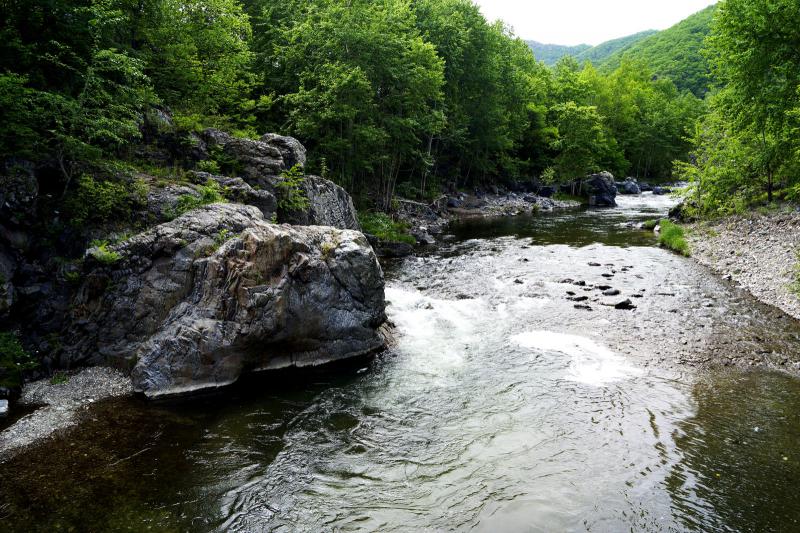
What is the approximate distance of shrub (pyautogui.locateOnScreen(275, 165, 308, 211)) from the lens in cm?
2259

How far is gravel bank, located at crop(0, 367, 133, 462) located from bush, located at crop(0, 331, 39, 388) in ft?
1.30

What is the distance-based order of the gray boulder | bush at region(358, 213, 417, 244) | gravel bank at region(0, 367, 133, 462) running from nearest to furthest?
1. gravel bank at region(0, 367, 133, 462)
2. the gray boulder
3. bush at region(358, 213, 417, 244)

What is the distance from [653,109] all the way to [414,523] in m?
102

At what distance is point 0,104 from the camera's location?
40.1 feet

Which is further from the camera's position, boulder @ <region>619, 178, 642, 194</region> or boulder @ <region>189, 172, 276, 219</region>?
boulder @ <region>619, 178, 642, 194</region>

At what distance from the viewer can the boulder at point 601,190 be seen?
58875 mm

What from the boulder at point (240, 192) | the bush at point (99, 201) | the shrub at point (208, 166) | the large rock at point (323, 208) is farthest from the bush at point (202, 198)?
the large rock at point (323, 208)

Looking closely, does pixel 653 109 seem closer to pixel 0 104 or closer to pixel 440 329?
pixel 440 329

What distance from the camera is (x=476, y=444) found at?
9.87 meters

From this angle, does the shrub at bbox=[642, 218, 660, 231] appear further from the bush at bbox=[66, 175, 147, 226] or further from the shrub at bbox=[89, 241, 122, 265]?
the shrub at bbox=[89, 241, 122, 265]

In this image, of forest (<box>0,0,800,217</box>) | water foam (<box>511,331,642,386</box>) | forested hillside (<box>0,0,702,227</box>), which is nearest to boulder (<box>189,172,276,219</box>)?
forested hillside (<box>0,0,702,227</box>)

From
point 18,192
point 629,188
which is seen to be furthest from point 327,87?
point 629,188

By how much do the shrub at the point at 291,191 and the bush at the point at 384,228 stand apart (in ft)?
29.3

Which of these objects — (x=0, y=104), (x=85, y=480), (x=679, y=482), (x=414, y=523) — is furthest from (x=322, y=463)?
(x=0, y=104)
